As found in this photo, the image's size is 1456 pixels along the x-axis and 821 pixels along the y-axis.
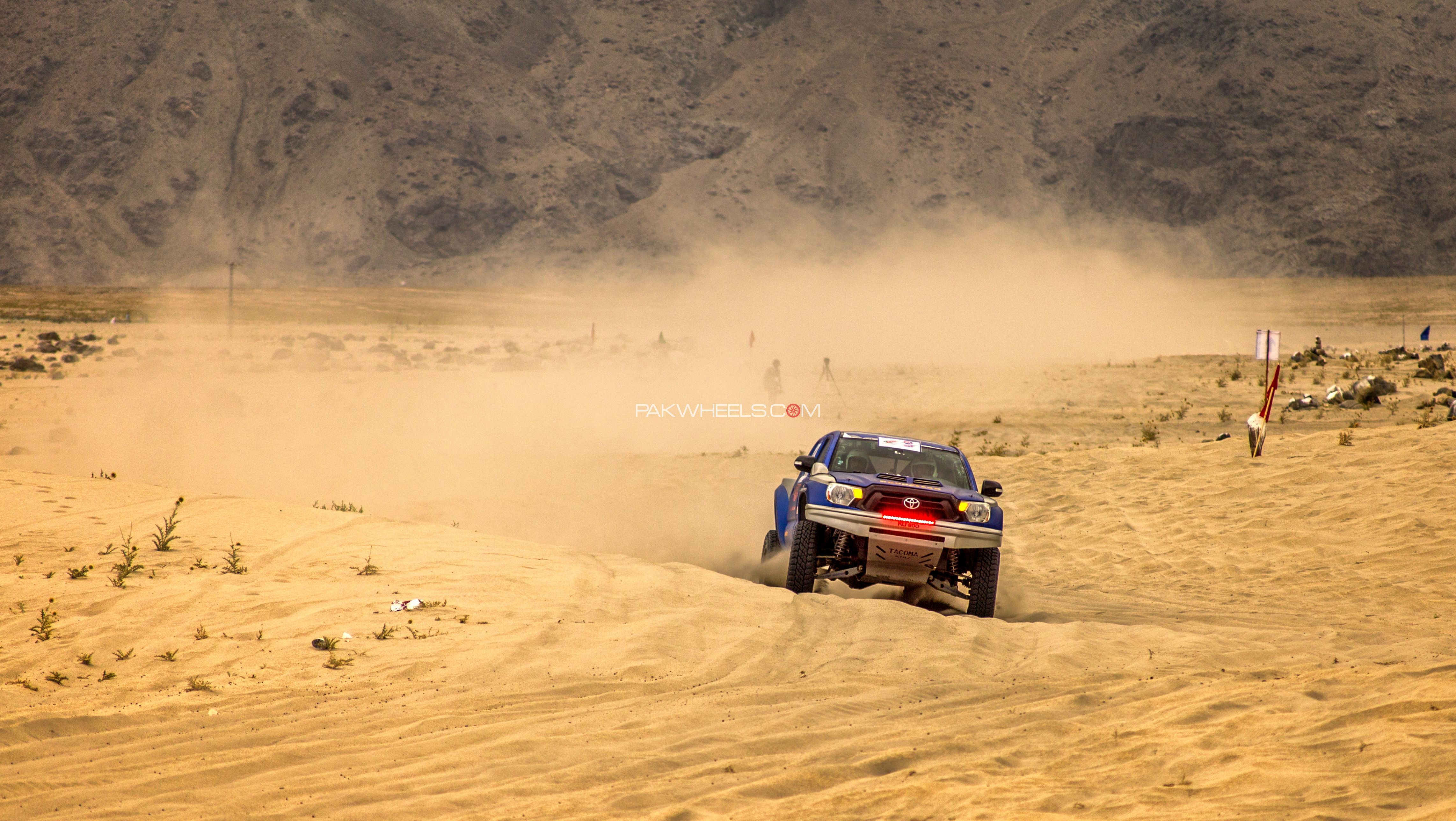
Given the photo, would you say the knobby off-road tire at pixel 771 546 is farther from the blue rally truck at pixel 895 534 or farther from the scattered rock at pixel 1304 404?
the scattered rock at pixel 1304 404

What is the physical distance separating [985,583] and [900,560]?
2.59 ft

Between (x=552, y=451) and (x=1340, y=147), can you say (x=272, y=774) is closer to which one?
(x=552, y=451)

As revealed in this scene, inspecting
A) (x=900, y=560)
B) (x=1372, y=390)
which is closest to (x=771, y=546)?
(x=900, y=560)

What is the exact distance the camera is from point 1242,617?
34.1 feet

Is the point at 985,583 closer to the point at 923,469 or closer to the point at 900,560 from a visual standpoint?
the point at 900,560

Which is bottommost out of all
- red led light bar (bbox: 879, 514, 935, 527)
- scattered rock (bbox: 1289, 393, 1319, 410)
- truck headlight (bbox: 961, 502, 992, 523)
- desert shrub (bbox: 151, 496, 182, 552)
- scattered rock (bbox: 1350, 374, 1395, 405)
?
desert shrub (bbox: 151, 496, 182, 552)

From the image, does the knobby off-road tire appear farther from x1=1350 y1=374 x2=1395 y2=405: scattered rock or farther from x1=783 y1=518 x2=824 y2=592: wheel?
x1=1350 y1=374 x2=1395 y2=405: scattered rock

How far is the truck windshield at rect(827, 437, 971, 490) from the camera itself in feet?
37.3

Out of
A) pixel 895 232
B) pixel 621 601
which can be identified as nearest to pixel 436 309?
pixel 895 232

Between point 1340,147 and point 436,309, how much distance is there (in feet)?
268

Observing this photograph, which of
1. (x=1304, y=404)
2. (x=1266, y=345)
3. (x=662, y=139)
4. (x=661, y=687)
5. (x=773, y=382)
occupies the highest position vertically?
(x=662, y=139)

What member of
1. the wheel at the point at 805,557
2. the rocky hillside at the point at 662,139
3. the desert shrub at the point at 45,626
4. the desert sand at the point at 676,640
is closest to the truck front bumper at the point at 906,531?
the wheel at the point at 805,557

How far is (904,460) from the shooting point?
1197cm

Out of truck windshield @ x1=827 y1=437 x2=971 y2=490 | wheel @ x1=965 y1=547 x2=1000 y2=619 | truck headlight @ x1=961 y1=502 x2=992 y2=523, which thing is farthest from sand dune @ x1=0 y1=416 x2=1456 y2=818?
truck windshield @ x1=827 y1=437 x2=971 y2=490
